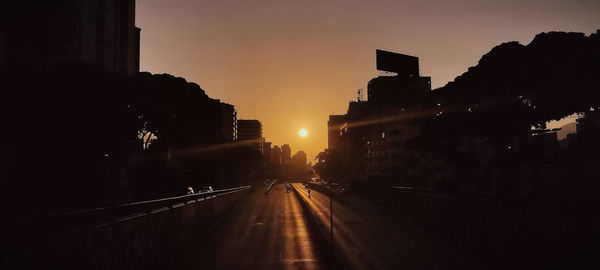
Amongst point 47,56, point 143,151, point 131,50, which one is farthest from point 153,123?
point 131,50

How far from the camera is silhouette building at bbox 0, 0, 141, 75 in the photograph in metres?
83.8

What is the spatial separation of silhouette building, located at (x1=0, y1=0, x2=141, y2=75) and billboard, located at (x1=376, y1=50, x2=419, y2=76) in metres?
48.0

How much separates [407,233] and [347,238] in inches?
153

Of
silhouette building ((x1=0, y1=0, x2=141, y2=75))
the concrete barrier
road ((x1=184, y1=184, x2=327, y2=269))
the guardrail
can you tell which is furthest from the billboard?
the guardrail

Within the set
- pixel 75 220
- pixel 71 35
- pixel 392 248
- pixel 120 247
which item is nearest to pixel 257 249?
pixel 392 248

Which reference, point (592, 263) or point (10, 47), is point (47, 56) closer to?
point (10, 47)

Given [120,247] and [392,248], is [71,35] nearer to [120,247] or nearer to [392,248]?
[392,248]

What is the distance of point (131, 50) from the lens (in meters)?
111

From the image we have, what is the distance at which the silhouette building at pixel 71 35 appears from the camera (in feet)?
275

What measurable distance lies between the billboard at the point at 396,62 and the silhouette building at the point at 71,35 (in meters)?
48.0

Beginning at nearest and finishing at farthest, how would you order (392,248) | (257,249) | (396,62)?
(257,249), (392,248), (396,62)

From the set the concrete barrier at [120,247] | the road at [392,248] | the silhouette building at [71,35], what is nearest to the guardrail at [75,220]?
the concrete barrier at [120,247]

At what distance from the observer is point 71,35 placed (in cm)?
9238

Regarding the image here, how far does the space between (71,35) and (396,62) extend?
6488cm
